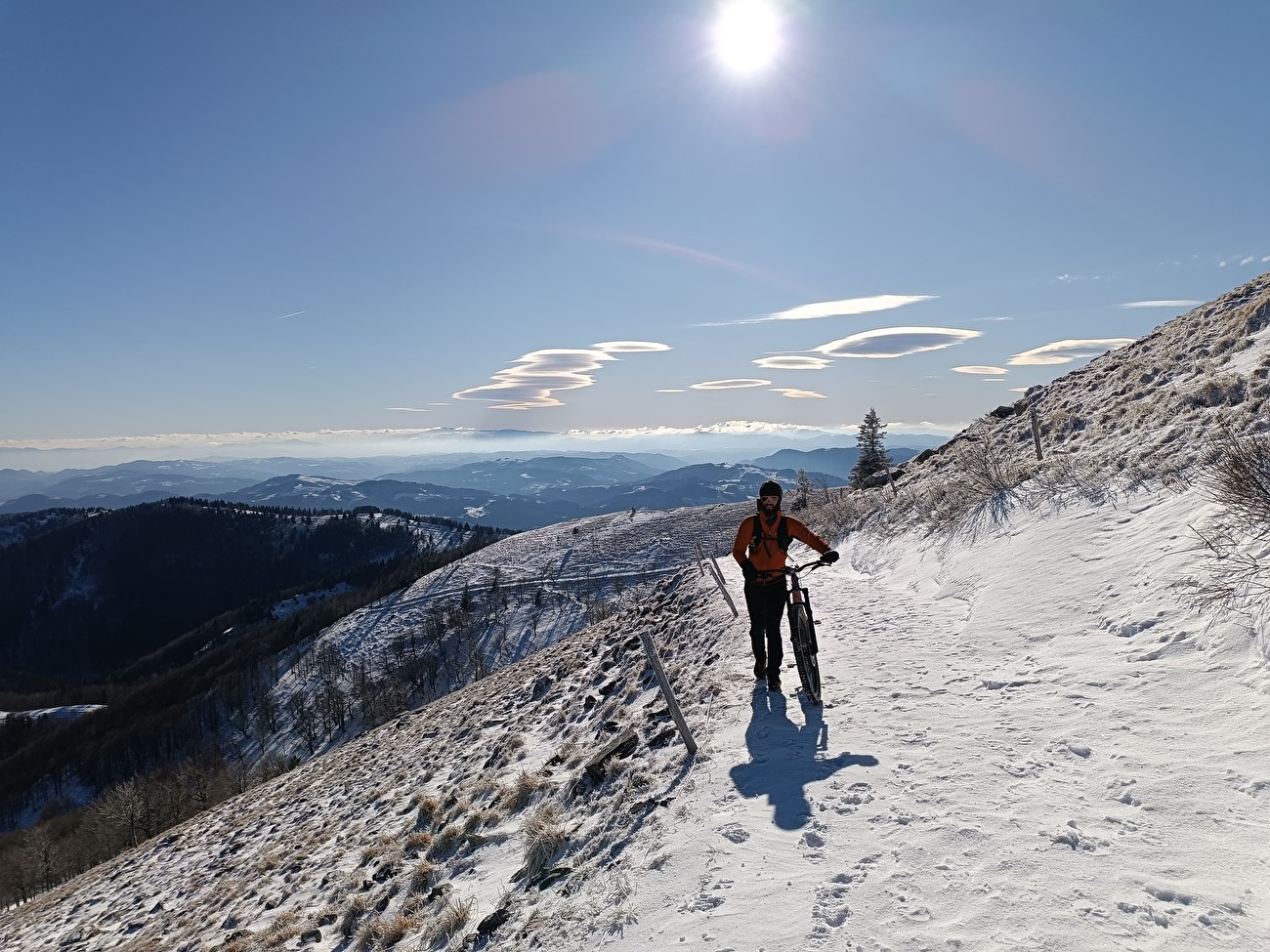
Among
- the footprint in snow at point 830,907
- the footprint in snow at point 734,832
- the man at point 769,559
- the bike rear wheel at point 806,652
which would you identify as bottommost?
the footprint in snow at point 734,832

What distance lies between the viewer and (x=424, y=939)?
6613 millimetres

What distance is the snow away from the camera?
4230 millimetres

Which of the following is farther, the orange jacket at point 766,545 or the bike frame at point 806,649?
the orange jacket at point 766,545

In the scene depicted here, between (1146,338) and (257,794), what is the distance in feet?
142

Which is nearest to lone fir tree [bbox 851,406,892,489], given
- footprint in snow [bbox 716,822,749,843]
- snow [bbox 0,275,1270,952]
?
snow [bbox 0,275,1270,952]

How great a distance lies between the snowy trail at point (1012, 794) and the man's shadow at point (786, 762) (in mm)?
28

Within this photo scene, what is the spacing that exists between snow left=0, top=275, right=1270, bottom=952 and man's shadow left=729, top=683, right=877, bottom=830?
42 mm

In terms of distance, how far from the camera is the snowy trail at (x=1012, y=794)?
393 centimetres

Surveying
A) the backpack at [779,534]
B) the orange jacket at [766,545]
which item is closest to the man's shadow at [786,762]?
the orange jacket at [766,545]

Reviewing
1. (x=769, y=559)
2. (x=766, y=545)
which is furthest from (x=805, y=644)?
(x=766, y=545)

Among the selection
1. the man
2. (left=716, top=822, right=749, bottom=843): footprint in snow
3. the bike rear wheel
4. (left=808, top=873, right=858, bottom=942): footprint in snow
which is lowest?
(left=716, top=822, right=749, bottom=843): footprint in snow

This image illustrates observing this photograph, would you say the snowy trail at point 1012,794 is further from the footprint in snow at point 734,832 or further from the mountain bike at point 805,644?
the mountain bike at point 805,644

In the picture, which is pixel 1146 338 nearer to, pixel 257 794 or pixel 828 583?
pixel 828 583

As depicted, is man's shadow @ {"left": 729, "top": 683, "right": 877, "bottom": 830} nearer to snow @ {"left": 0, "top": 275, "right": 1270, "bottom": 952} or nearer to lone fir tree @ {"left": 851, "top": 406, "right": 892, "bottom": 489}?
snow @ {"left": 0, "top": 275, "right": 1270, "bottom": 952}
